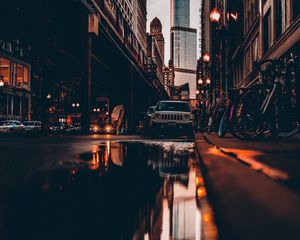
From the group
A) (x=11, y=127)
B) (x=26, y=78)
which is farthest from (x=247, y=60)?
(x=26, y=78)

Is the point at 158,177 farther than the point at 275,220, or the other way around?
the point at 158,177

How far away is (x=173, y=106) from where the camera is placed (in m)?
18.2

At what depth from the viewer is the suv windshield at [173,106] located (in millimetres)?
17859

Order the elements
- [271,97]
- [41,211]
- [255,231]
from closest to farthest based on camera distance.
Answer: [255,231] → [41,211] → [271,97]

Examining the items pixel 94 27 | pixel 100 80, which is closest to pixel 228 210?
pixel 94 27

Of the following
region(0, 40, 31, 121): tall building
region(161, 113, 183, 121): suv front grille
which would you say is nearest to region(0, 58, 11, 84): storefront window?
region(0, 40, 31, 121): tall building

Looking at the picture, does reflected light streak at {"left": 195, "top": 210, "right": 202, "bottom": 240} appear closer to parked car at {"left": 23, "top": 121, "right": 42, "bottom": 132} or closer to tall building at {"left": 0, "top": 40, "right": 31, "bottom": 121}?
parked car at {"left": 23, "top": 121, "right": 42, "bottom": 132}

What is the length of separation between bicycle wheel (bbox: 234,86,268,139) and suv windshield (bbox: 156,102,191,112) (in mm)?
10402

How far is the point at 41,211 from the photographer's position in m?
2.15

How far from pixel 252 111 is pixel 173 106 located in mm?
11164

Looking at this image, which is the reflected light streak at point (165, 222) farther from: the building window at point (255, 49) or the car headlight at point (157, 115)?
the building window at point (255, 49)

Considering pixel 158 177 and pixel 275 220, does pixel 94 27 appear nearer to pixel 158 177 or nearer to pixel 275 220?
pixel 158 177

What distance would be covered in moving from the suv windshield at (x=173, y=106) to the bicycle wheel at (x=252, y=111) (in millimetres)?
10402

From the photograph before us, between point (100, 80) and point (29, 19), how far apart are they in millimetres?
24389
